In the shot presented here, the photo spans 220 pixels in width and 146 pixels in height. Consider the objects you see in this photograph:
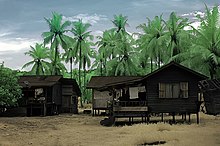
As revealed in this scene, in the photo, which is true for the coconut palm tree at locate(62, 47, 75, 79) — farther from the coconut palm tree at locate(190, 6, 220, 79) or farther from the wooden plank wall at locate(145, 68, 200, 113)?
the wooden plank wall at locate(145, 68, 200, 113)

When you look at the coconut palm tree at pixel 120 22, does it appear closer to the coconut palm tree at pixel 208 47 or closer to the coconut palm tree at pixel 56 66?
the coconut palm tree at pixel 56 66

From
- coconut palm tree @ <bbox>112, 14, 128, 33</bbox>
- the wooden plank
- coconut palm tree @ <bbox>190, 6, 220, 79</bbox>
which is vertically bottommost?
the wooden plank

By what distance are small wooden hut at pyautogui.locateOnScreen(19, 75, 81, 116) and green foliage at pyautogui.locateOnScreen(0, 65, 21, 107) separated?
141 inches

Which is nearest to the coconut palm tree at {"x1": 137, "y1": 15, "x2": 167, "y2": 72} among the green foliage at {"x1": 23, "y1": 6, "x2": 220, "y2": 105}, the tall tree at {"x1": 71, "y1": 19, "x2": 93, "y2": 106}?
the green foliage at {"x1": 23, "y1": 6, "x2": 220, "y2": 105}

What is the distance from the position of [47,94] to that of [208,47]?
19092 mm

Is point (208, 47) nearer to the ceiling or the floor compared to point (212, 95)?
nearer to the ceiling

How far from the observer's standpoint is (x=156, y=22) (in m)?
55.1

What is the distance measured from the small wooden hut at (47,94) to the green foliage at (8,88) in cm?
357

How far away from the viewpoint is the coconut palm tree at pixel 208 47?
4119cm

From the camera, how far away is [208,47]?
42.0 metres

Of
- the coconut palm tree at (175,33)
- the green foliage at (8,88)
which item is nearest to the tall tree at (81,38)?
the coconut palm tree at (175,33)

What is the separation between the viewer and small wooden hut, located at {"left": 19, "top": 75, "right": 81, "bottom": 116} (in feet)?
124

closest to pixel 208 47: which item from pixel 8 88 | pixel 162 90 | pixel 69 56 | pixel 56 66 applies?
pixel 162 90

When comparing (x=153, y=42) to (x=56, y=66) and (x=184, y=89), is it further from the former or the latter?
(x=184, y=89)
